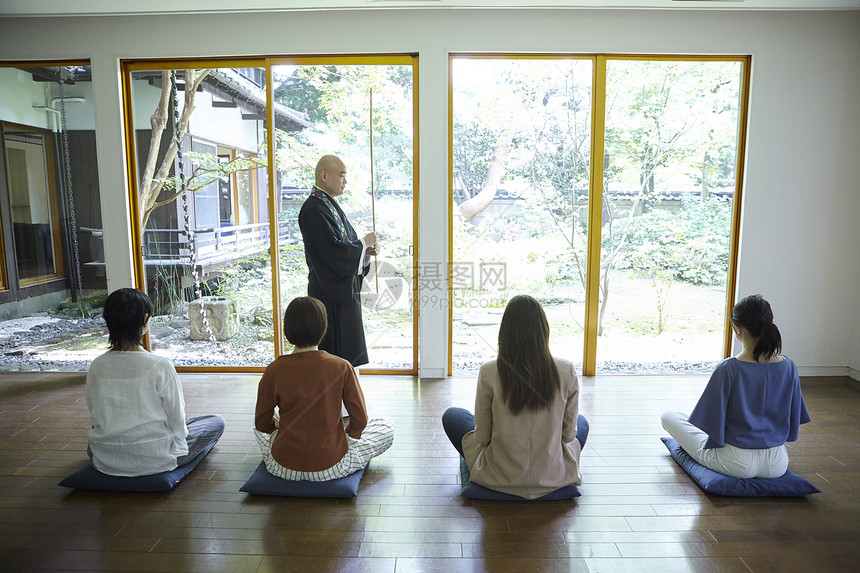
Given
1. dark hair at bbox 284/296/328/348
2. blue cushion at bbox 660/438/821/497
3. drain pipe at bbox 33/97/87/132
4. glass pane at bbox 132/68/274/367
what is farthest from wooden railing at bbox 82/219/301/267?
blue cushion at bbox 660/438/821/497

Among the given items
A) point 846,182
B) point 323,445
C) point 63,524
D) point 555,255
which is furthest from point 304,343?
point 846,182

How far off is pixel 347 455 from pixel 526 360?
954mm

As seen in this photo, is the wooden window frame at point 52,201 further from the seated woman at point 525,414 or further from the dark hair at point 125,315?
the seated woman at point 525,414

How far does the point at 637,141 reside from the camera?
163 inches

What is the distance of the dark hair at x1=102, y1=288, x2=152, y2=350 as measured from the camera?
7.72 feet

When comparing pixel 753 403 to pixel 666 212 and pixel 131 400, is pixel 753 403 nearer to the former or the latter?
pixel 666 212

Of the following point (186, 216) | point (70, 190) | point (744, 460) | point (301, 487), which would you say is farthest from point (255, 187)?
point (744, 460)

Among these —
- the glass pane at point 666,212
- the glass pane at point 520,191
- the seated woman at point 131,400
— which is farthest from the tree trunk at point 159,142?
the glass pane at point 666,212

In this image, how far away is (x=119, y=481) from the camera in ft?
8.03

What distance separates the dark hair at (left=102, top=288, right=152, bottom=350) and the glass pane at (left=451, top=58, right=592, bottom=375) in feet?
7.60

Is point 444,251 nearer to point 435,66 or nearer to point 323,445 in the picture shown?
point 435,66

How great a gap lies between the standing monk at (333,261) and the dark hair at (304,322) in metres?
0.92

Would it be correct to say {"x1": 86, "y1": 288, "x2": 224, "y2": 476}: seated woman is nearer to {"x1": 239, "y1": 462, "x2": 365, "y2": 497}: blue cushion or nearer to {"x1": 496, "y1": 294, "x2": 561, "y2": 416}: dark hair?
{"x1": 239, "y1": 462, "x2": 365, "y2": 497}: blue cushion

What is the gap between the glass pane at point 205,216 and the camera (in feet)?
13.7
